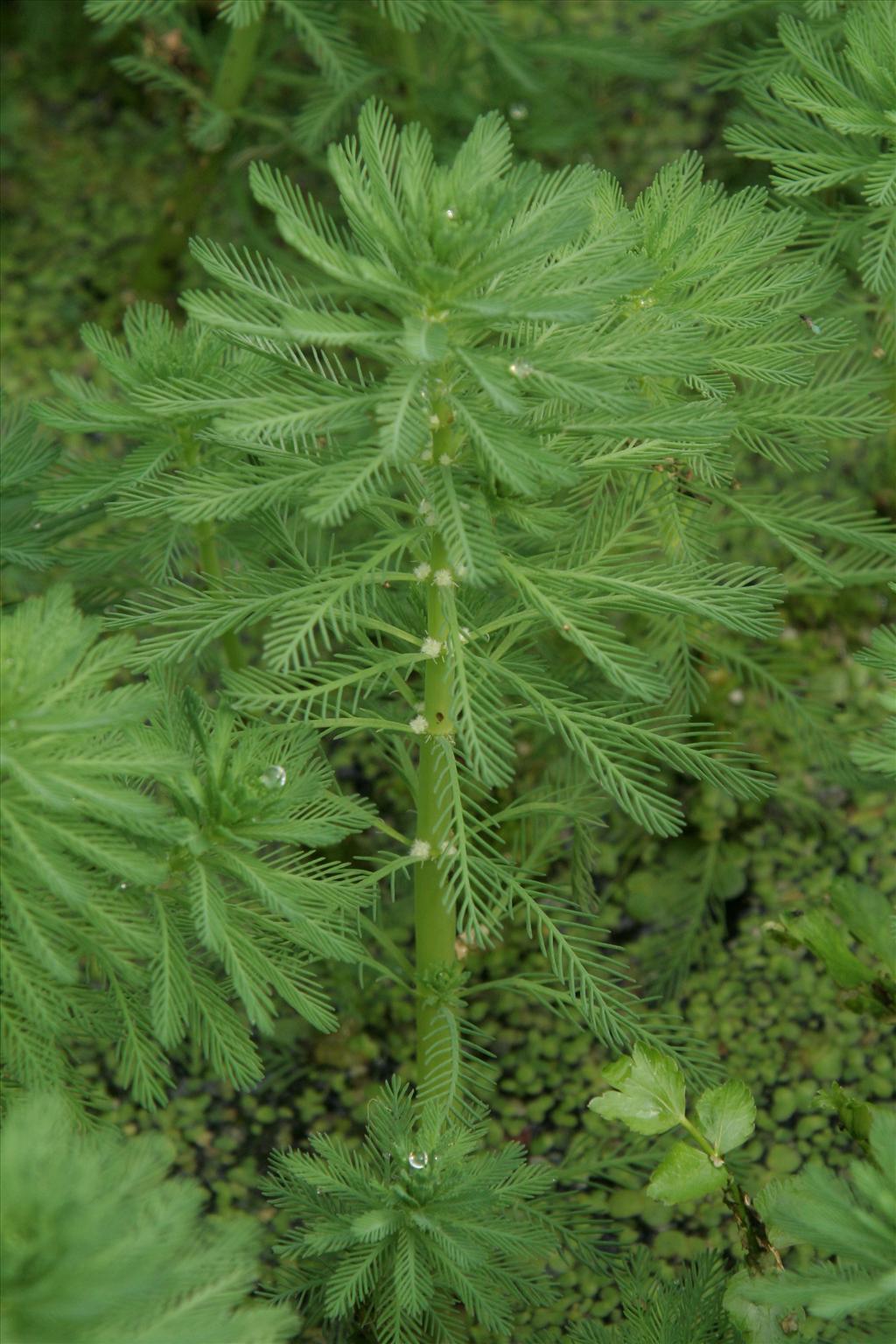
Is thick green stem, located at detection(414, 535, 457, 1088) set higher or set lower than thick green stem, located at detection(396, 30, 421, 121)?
lower

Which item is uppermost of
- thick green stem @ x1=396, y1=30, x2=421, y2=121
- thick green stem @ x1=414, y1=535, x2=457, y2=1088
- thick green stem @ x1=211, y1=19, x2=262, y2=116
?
thick green stem @ x1=211, y1=19, x2=262, y2=116

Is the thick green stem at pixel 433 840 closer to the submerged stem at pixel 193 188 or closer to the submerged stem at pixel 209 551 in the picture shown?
the submerged stem at pixel 209 551

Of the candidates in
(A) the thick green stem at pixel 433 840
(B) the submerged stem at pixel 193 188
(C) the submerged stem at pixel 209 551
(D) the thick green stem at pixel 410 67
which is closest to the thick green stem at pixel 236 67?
(B) the submerged stem at pixel 193 188

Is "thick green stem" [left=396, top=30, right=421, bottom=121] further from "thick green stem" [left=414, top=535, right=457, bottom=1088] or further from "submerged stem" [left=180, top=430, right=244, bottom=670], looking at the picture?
"thick green stem" [left=414, top=535, right=457, bottom=1088]

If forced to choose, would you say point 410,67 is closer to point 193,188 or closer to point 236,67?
point 236,67

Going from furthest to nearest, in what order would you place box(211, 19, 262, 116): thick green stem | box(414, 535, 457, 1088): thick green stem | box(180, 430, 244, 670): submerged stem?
box(211, 19, 262, 116): thick green stem < box(180, 430, 244, 670): submerged stem < box(414, 535, 457, 1088): thick green stem

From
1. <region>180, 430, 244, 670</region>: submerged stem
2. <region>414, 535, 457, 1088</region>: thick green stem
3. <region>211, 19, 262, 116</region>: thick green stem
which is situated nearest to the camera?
<region>414, 535, 457, 1088</region>: thick green stem

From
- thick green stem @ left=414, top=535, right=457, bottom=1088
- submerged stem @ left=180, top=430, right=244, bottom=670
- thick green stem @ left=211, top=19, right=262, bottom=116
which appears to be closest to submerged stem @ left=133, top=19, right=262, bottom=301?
thick green stem @ left=211, top=19, right=262, bottom=116

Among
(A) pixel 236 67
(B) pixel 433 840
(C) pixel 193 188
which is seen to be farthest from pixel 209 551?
(C) pixel 193 188

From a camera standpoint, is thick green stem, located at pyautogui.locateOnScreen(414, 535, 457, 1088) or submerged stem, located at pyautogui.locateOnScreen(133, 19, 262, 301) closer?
thick green stem, located at pyautogui.locateOnScreen(414, 535, 457, 1088)

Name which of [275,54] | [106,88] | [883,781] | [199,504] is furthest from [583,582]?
[106,88]
